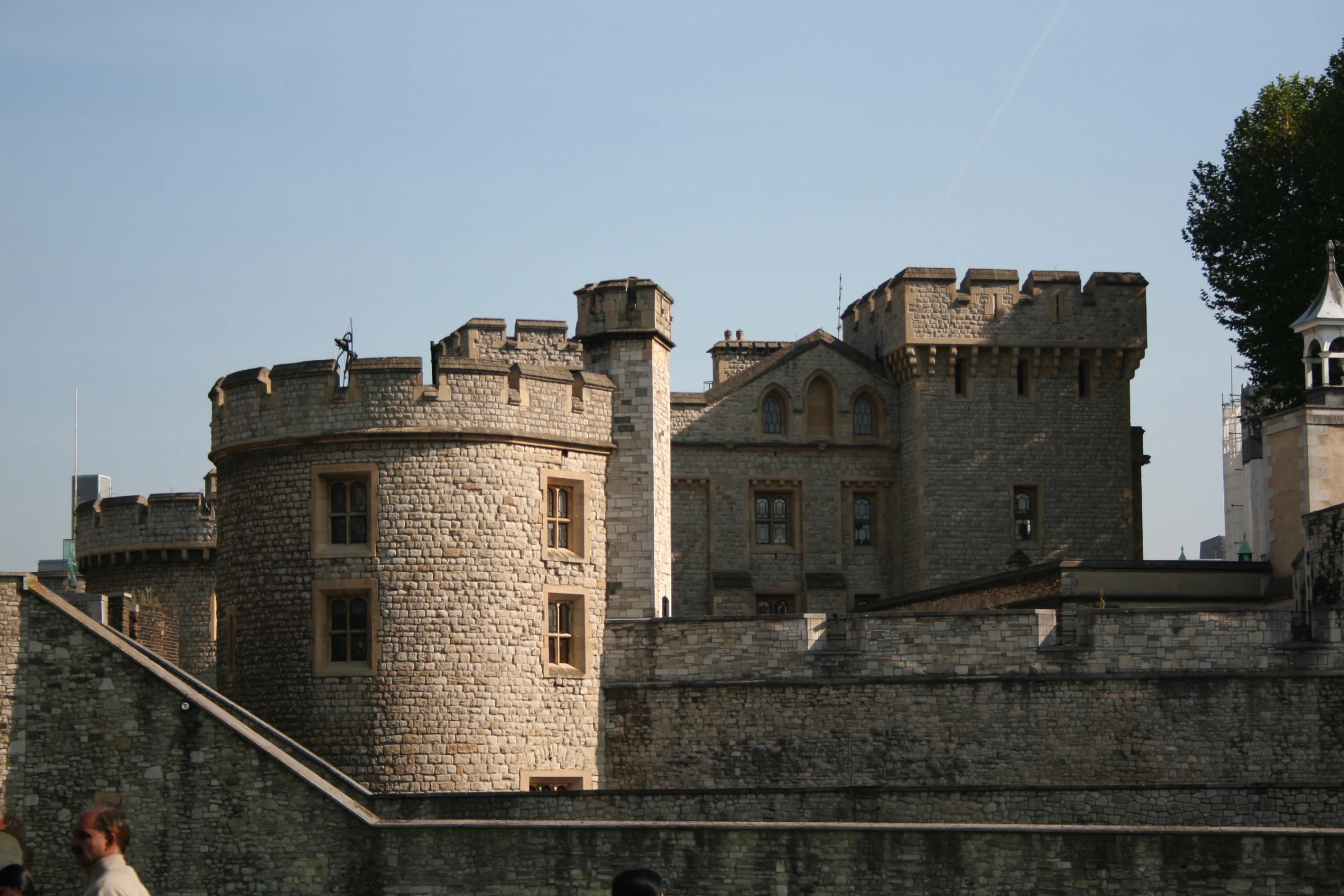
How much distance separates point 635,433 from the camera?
30.5m

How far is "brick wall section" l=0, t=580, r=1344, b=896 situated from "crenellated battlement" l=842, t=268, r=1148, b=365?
16.3 metres

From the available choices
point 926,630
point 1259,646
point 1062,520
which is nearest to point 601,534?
point 926,630

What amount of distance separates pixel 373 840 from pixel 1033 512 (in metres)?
20.3

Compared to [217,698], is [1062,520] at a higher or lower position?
higher

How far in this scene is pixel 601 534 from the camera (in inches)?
1182

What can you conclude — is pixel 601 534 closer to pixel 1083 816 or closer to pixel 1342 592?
pixel 1083 816

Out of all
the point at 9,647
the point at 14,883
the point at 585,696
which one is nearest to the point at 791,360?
the point at 585,696

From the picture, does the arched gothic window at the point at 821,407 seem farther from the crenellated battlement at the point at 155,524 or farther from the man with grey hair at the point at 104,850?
the man with grey hair at the point at 104,850

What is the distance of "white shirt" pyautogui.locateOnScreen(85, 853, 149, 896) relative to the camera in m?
11.3

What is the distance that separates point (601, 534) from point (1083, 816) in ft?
26.0

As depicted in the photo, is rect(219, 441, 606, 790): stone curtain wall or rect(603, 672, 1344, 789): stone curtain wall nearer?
rect(603, 672, 1344, 789): stone curtain wall

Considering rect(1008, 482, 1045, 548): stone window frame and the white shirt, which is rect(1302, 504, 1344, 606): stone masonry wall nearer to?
rect(1008, 482, 1045, 548): stone window frame

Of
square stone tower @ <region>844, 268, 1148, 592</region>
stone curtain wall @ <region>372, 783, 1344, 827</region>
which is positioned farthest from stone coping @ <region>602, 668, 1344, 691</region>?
square stone tower @ <region>844, 268, 1148, 592</region>

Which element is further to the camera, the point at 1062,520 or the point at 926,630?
the point at 1062,520
